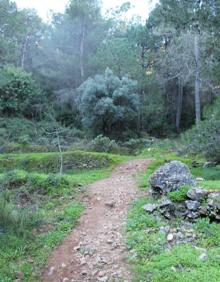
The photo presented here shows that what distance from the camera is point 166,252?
504 centimetres

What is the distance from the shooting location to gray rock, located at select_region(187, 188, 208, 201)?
6.42 meters

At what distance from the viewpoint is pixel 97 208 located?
7504mm

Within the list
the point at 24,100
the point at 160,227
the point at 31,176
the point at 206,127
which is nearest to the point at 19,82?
the point at 24,100

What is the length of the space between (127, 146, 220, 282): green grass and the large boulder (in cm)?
35

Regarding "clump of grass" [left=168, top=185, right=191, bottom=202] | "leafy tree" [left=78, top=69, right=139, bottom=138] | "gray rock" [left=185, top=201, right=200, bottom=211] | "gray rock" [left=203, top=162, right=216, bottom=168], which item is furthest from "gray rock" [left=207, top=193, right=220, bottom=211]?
"leafy tree" [left=78, top=69, right=139, bottom=138]

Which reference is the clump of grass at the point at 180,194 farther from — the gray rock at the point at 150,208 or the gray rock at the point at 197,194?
the gray rock at the point at 150,208

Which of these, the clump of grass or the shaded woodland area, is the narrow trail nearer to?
the shaded woodland area

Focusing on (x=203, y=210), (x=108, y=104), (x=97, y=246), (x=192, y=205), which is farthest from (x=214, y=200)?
(x=108, y=104)

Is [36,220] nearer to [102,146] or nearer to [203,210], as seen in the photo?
[203,210]

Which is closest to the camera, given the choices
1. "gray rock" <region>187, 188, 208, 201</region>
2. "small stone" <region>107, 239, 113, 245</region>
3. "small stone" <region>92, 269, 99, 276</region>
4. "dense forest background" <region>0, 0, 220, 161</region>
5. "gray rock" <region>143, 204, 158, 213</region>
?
"small stone" <region>92, 269, 99, 276</region>

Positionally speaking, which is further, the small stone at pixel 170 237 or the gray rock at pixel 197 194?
the gray rock at pixel 197 194

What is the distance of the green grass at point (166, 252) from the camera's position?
443cm

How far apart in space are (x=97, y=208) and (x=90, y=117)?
440 inches

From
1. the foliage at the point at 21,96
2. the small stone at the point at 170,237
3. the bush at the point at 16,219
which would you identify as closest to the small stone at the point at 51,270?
the bush at the point at 16,219
